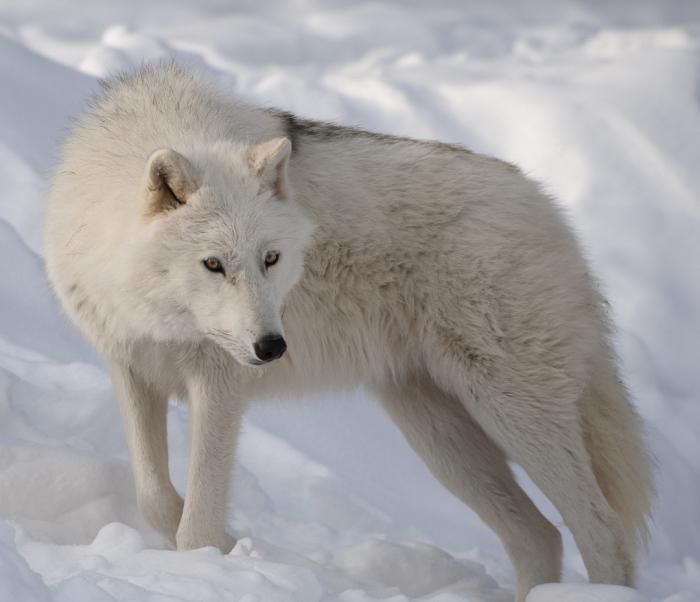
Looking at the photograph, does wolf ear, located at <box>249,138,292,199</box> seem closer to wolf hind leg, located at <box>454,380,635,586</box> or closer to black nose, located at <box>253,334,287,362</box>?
black nose, located at <box>253,334,287,362</box>

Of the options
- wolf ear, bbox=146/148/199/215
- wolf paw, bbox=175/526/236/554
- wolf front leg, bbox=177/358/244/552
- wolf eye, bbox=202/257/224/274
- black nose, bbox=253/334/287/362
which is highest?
wolf ear, bbox=146/148/199/215

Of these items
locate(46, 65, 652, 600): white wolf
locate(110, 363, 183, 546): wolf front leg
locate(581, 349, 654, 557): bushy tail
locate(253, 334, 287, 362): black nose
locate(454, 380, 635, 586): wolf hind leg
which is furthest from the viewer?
locate(581, 349, 654, 557): bushy tail

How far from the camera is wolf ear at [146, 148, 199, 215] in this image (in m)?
3.82

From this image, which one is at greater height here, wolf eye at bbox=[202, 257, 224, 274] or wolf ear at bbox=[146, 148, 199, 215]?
wolf ear at bbox=[146, 148, 199, 215]

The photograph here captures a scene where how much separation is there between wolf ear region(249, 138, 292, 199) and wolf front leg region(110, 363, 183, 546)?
3.42ft

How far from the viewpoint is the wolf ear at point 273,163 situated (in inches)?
159

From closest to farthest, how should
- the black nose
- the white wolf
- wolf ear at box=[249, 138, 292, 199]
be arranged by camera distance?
the black nose < wolf ear at box=[249, 138, 292, 199] < the white wolf

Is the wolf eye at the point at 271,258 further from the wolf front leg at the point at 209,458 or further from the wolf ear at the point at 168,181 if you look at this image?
the wolf front leg at the point at 209,458

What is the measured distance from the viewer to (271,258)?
3.94m

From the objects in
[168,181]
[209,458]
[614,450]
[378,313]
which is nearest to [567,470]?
[614,450]

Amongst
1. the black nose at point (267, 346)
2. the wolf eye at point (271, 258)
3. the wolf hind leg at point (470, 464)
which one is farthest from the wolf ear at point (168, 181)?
the wolf hind leg at point (470, 464)

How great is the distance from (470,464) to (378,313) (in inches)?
34.5

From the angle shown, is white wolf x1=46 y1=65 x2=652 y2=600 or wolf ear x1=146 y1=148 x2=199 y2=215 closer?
Answer: wolf ear x1=146 y1=148 x2=199 y2=215

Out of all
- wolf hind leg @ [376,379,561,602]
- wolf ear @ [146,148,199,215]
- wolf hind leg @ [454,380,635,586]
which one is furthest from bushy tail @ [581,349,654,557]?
wolf ear @ [146,148,199,215]
